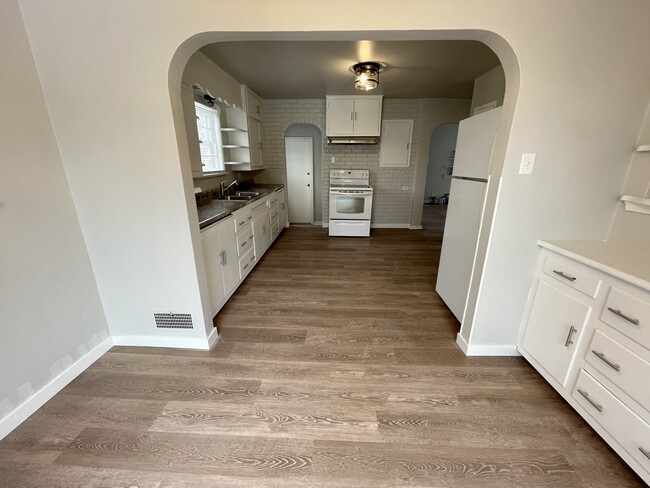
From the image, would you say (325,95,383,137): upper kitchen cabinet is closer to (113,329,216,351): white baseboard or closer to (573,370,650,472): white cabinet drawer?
(113,329,216,351): white baseboard

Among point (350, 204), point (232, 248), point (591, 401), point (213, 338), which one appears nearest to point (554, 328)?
point (591, 401)

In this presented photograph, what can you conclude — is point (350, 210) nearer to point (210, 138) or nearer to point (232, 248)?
point (210, 138)

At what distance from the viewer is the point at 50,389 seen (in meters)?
1.55

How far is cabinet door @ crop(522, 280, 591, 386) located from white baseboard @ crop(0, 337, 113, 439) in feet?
9.76

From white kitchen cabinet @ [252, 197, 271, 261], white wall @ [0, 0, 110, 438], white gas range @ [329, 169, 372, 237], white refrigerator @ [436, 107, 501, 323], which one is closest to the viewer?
white wall @ [0, 0, 110, 438]

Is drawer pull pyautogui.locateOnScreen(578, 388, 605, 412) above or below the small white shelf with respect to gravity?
below

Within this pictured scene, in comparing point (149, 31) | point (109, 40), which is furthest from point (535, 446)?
point (109, 40)

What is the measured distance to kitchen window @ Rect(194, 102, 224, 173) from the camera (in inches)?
124

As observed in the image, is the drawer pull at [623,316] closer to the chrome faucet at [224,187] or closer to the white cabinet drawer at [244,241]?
the white cabinet drawer at [244,241]

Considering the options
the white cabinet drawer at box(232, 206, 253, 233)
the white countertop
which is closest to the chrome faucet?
the white cabinet drawer at box(232, 206, 253, 233)

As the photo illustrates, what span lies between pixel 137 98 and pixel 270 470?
2.04m

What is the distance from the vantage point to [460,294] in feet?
7.20

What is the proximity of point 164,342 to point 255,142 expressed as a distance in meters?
3.35

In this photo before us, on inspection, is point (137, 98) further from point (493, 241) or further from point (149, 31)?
point (493, 241)
